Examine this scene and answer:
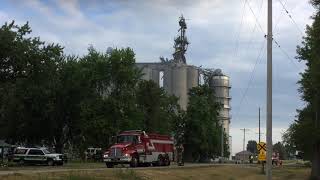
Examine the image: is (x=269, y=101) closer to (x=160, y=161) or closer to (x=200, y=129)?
(x=160, y=161)

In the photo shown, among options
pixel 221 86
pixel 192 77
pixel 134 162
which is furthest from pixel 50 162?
pixel 221 86

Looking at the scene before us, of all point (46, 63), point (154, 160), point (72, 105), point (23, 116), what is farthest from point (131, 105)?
point (46, 63)

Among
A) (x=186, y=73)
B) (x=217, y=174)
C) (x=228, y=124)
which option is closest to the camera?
(x=217, y=174)

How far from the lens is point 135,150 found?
54.7 meters

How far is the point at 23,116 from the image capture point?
279 feet

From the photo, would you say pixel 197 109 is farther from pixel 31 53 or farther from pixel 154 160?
pixel 31 53

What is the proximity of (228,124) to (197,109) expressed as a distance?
4916cm

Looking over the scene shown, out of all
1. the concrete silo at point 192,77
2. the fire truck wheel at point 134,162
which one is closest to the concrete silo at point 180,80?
the concrete silo at point 192,77

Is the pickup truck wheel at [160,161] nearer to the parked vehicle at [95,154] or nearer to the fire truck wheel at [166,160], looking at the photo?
the fire truck wheel at [166,160]

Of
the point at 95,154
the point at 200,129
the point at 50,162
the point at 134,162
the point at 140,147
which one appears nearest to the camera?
the point at 134,162

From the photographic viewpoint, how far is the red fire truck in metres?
53.4

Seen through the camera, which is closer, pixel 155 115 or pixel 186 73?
pixel 155 115

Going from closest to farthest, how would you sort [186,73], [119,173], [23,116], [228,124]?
[119,173] → [23,116] → [186,73] → [228,124]

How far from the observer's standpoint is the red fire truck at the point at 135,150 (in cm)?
5338
